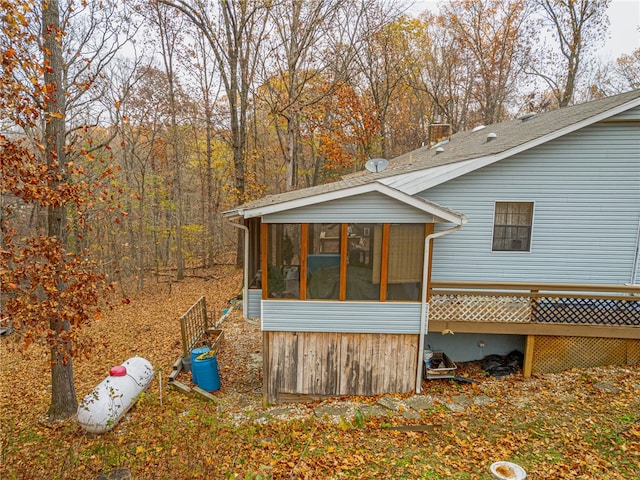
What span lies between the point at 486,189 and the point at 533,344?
359 centimetres

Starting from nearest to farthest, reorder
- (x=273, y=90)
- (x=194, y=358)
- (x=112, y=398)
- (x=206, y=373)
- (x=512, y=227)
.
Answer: (x=112, y=398) → (x=206, y=373) → (x=194, y=358) → (x=512, y=227) → (x=273, y=90)

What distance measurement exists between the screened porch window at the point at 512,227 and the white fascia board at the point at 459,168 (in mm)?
1202

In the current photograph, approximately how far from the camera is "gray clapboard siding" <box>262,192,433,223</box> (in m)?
6.88

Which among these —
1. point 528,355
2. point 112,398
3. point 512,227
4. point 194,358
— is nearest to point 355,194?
point 512,227

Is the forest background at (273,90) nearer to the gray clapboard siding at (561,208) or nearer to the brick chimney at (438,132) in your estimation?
the brick chimney at (438,132)

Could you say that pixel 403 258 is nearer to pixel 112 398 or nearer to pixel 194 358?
pixel 194 358

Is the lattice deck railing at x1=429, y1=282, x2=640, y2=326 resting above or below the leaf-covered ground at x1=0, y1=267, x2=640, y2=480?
above

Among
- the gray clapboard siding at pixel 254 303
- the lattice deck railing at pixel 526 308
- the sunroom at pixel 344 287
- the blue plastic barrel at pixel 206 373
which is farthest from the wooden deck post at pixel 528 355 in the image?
the blue plastic barrel at pixel 206 373

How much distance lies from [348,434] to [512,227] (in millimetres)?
5890

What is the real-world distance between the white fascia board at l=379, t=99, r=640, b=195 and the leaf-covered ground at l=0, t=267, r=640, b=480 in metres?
4.37

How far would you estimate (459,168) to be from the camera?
804 cm

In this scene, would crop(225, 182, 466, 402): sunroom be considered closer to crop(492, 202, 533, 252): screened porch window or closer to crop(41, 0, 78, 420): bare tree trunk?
crop(492, 202, 533, 252): screened porch window

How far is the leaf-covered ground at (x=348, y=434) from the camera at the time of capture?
17.0 ft

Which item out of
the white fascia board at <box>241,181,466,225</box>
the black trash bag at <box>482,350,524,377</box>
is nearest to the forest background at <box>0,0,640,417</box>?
the white fascia board at <box>241,181,466,225</box>
